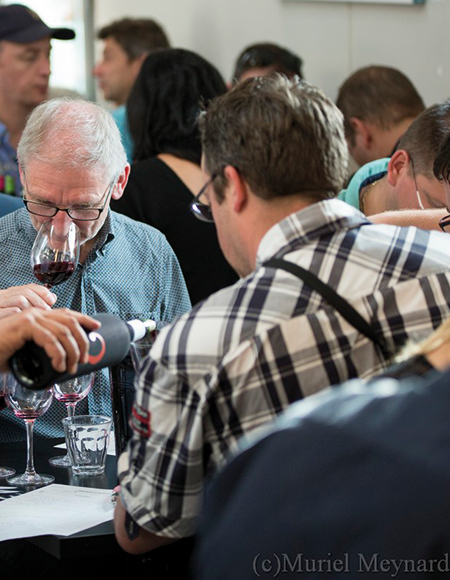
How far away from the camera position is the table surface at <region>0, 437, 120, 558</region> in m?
1.51

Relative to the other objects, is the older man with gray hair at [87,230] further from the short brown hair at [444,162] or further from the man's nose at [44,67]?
the man's nose at [44,67]

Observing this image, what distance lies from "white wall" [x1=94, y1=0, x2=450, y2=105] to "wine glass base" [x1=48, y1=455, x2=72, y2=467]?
3.00 metres

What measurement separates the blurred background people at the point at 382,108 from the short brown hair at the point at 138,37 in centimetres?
148

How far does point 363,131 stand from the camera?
403 cm

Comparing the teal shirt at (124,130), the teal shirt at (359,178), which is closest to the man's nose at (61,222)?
the teal shirt at (359,178)

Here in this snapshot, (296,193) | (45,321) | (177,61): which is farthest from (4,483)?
(177,61)

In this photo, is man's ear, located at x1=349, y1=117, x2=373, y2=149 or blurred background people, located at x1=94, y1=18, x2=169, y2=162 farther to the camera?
blurred background people, located at x1=94, y1=18, x2=169, y2=162

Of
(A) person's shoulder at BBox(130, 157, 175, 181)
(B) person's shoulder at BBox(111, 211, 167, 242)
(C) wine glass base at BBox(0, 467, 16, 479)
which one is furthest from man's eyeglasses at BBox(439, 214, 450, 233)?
(A) person's shoulder at BBox(130, 157, 175, 181)

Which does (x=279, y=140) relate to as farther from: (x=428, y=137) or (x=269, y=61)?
(x=269, y=61)

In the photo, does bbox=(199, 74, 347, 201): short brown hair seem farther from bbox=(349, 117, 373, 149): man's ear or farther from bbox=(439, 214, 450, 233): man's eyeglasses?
bbox=(349, 117, 373, 149): man's ear

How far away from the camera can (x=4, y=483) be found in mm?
1836

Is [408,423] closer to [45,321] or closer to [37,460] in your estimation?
[45,321]

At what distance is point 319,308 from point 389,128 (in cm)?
282

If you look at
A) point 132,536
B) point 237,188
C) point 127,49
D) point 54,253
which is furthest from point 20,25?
point 132,536
